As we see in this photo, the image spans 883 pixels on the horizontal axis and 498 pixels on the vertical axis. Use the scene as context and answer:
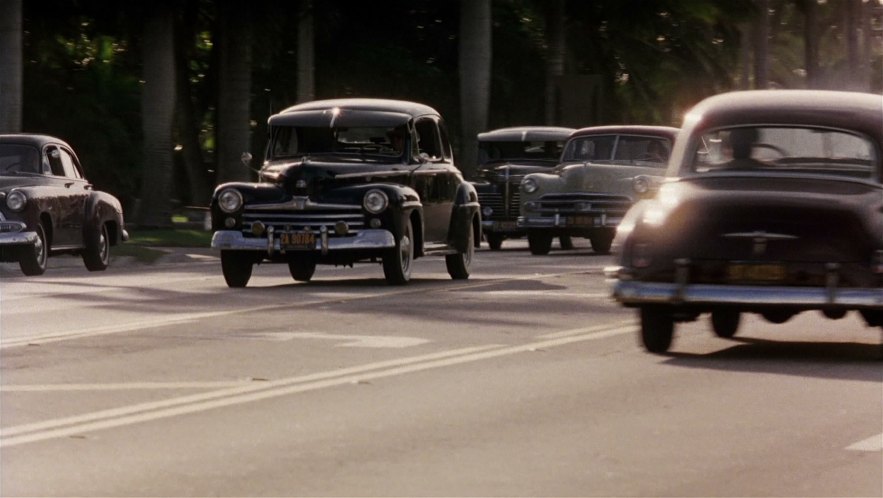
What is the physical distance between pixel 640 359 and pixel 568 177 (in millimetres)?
18898

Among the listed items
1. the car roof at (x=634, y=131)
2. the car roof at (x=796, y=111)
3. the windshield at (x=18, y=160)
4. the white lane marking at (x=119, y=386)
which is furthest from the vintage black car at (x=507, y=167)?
the white lane marking at (x=119, y=386)

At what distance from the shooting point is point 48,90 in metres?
46.3

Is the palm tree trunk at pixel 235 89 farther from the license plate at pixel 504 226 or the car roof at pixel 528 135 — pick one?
the license plate at pixel 504 226

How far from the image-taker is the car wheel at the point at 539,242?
32.6m

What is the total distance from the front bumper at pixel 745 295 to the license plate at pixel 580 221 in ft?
59.7

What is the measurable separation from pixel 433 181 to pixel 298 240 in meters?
2.68

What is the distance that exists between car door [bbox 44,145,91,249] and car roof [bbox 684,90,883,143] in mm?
12067

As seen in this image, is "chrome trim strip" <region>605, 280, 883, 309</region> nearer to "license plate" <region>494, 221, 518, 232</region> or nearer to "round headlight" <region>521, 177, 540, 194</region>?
"round headlight" <region>521, 177, 540, 194</region>

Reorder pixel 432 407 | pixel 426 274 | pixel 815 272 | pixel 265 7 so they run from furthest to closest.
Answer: pixel 265 7 → pixel 426 274 → pixel 815 272 → pixel 432 407

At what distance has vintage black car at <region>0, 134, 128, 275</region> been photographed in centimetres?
2442

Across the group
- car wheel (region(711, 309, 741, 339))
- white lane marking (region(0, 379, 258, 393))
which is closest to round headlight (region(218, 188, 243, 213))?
car wheel (region(711, 309, 741, 339))

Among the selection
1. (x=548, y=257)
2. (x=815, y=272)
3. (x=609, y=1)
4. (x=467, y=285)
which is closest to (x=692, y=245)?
(x=815, y=272)

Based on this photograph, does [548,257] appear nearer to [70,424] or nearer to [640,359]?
[640,359]

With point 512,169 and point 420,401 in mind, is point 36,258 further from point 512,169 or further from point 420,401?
point 420,401
